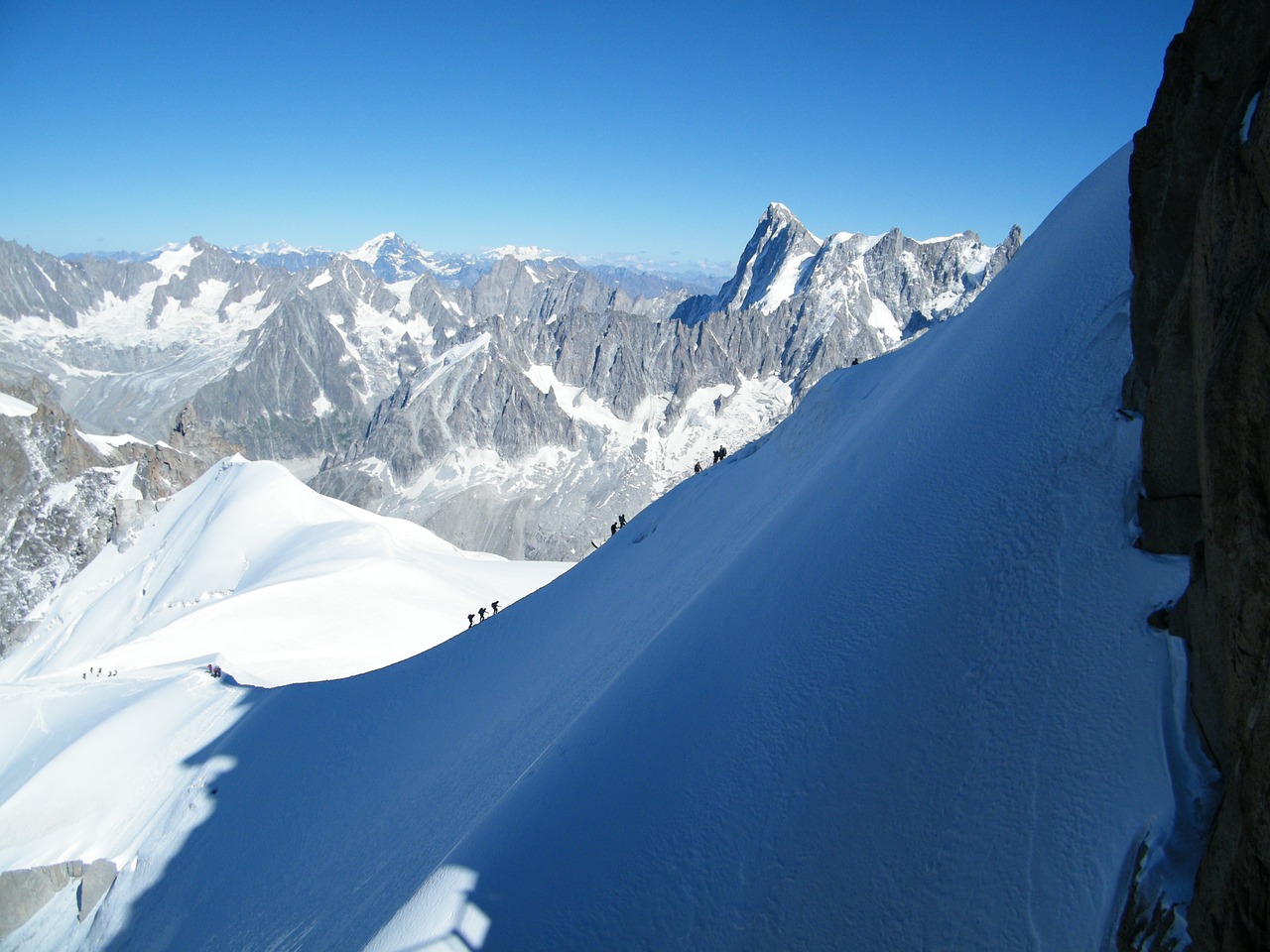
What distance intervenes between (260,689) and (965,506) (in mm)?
24590

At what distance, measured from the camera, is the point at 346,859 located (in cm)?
1415

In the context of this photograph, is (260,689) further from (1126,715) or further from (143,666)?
(1126,715)

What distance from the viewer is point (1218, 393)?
15.9 feet

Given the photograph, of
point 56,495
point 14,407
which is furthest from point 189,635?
point 14,407

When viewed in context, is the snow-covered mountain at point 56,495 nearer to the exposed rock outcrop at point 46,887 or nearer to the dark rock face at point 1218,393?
the exposed rock outcrop at point 46,887

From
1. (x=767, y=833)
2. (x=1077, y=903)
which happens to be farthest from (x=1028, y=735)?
(x=767, y=833)

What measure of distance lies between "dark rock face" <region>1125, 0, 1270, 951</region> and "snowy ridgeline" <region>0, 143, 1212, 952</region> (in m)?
0.88

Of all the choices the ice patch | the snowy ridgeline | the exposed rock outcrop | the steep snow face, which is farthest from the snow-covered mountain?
the snowy ridgeline

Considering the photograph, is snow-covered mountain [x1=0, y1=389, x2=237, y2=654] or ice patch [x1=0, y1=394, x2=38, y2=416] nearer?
snow-covered mountain [x1=0, y1=389, x2=237, y2=654]

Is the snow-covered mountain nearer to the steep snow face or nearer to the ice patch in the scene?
the ice patch

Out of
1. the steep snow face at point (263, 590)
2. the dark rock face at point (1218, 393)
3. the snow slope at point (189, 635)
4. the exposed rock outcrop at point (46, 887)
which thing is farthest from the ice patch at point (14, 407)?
the dark rock face at point (1218, 393)

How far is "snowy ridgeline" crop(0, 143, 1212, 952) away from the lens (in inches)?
268

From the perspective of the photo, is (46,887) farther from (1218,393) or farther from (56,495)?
(56,495)

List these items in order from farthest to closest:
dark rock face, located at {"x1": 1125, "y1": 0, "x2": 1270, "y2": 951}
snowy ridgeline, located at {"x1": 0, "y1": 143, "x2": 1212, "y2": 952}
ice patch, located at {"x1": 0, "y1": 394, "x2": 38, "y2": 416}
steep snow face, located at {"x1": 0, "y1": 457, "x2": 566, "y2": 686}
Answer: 1. ice patch, located at {"x1": 0, "y1": 394, "x2": 38, "y2": 416}
2. steep snow face, located at {"x1": 0, "y1": 457, "x2": 566, "y2": 686}
3. snowy ridgeline, located at {"x1": 0, "y1": 143, "x2": 1212, "y2": 952}
4. dark rock face, located at {"x1": 1125, "y1": 0, "x2": 1270, "y2": 951}
